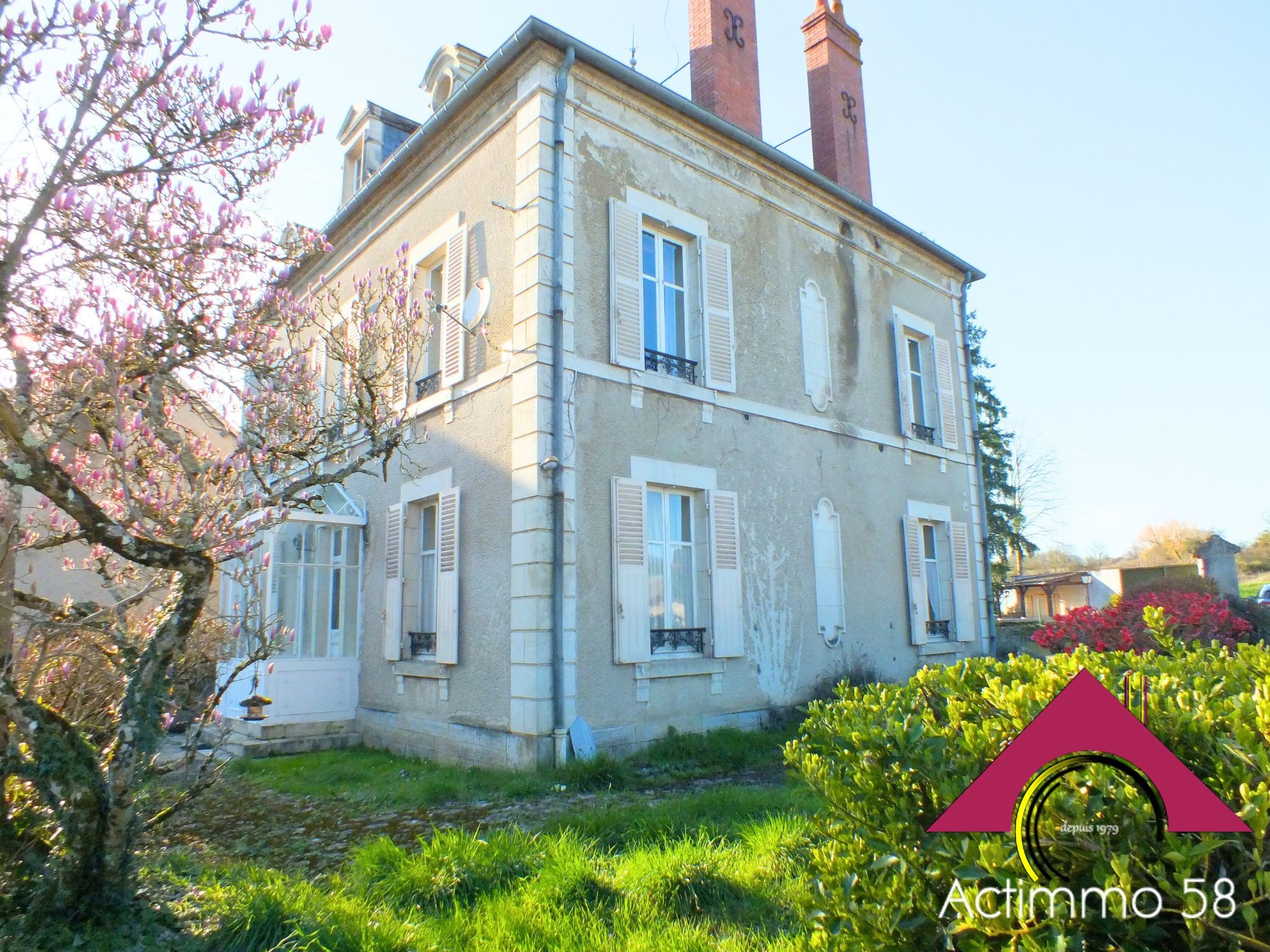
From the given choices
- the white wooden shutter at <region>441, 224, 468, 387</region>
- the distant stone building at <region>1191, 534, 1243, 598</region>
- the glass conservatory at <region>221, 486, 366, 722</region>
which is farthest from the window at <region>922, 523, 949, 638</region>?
the distant stone building at <region>1191, 534, 1243, 598</region>

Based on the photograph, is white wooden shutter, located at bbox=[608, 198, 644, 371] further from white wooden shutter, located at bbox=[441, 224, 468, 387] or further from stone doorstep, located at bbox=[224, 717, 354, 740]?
stone doorstep, located at bbox=[224, 717, 354, 740]

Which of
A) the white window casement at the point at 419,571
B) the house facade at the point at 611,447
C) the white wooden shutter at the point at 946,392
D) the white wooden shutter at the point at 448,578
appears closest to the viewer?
the house facade at the point at 611,447

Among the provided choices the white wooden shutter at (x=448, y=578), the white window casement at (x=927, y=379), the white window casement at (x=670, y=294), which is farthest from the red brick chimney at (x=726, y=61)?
the white wooden shutter at (x=448, y=578)

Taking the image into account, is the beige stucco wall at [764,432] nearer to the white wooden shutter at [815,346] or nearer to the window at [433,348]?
the white wooden shutter at [815,346]

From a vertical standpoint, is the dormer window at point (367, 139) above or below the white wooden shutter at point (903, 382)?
above

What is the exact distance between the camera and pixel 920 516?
1147 cm

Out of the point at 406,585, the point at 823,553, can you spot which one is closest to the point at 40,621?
the point at 406,585

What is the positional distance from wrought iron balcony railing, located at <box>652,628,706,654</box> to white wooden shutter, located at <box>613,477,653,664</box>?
0.43ft

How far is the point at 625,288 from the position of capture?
27.1ft

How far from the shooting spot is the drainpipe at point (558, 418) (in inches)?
275

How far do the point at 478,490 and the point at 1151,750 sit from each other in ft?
22.3

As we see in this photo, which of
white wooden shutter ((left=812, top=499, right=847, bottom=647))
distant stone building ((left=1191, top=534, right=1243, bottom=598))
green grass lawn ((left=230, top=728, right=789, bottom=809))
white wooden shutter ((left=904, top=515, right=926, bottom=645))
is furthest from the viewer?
distant stone building ((left=1191, top=534, right=1243, bottom=598))

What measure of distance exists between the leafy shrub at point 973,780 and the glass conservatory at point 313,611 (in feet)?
25.1

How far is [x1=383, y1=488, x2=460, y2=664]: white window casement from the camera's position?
8.22 metres
